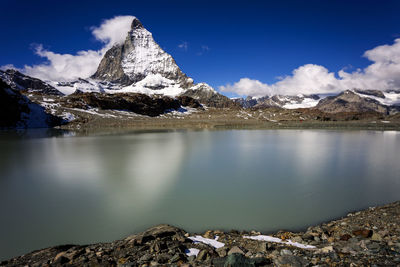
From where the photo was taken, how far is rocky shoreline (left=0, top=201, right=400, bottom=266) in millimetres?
4633

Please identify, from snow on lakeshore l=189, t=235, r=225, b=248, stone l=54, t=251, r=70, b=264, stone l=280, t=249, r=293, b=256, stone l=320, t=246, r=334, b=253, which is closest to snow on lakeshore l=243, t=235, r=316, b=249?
stone l=320, t=246, r=334, b=253

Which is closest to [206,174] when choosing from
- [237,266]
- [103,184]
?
[103,184]

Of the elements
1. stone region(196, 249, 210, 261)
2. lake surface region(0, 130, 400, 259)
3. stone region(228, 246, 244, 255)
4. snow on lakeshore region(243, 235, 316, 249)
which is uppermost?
stone region(196, 249, 210, 261)

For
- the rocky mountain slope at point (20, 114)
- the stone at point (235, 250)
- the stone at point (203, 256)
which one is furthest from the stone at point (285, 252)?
the rocky mountain slope at point (20, 114)

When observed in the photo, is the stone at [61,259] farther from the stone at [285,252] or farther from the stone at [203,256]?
the stone at [285,252]

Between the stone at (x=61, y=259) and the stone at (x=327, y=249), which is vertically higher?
the stone at (x=327, y=249)

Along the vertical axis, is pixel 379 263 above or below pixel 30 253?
above

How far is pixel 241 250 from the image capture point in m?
5.27

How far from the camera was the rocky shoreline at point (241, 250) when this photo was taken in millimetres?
4633

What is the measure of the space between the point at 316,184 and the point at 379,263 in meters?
7.92

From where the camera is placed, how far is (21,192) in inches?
427

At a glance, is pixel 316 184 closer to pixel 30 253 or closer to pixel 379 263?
pixel 379 263

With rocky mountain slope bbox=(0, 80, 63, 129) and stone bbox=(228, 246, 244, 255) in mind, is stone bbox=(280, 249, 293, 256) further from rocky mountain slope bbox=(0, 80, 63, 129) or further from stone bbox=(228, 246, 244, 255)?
rocky mountain slope bbox=(0, 80, 63, 129)

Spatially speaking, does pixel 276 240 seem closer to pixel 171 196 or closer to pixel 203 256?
pixel 203 256
